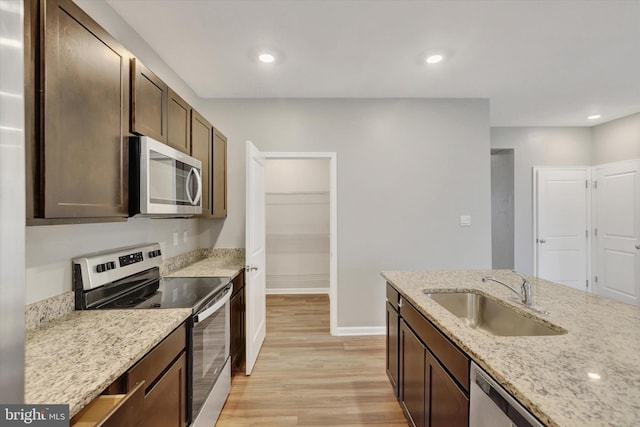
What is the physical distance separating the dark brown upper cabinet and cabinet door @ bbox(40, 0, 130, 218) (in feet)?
0.15

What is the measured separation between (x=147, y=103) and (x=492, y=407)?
2141 mm

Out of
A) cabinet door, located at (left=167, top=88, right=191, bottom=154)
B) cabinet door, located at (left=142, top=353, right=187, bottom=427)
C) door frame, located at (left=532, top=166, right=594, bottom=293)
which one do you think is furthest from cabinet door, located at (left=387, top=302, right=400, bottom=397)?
door frame, located at (left=532, top=166, right=594, bottom=293)

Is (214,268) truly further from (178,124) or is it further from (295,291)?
(295,291)

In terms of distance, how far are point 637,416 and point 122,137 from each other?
2.10 m

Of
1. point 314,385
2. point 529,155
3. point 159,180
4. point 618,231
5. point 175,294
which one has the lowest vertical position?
point 314,385

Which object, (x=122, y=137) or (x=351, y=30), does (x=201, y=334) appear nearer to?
(x=122, y=137)

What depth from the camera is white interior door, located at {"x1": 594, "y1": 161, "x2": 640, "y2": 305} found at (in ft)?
12.8

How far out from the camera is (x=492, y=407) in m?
0.95

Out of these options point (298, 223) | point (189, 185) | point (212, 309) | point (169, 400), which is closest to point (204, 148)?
point (189, 185)

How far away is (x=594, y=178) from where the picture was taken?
444cm

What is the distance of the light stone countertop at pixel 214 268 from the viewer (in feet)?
7.88

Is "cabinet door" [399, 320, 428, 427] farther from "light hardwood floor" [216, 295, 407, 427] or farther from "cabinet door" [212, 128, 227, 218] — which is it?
"cabinet door" [212, 128, 227, 218]

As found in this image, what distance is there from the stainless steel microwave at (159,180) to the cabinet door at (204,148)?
0.92ft

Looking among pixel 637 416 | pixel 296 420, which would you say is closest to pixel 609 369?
pixel 637 416
